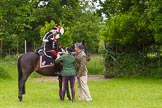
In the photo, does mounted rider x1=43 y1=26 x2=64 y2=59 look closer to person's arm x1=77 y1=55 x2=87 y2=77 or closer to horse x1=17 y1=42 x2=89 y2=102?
horse x1=17 y1=42 x2=89 y2=102

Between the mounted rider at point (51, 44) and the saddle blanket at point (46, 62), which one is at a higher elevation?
the mounted rider at point (51, 44)

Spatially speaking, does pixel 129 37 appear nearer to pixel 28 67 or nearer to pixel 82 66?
pixel 82 66

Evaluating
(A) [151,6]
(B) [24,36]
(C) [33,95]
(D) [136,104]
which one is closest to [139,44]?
(A) [151,6]

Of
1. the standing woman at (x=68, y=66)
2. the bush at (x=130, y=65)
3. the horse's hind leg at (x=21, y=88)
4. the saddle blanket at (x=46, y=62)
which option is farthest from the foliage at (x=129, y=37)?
the horse's hind leg at (x=21, y=88)

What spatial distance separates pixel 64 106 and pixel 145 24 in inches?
507

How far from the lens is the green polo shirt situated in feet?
45.6

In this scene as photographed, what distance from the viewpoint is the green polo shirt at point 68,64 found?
45.6 ft

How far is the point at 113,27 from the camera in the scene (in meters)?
25.8

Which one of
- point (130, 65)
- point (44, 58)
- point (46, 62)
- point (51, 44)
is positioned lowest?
point (130, 65)

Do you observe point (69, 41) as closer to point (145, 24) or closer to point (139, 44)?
point (139, 44)

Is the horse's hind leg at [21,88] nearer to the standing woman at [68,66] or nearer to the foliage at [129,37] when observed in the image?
the standing woman at [68,66]

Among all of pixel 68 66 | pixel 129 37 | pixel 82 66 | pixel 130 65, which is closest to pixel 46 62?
pixel 68 66

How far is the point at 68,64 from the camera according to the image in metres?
13.9

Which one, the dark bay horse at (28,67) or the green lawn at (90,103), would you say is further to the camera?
the dark bay horse at (28,67)
